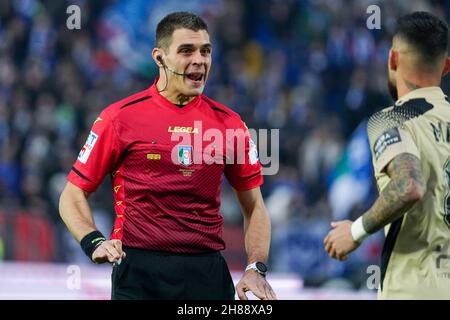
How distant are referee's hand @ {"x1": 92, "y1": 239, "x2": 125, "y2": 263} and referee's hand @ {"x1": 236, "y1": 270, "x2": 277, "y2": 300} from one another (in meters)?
0.84

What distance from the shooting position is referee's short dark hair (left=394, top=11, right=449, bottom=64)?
5.31 m

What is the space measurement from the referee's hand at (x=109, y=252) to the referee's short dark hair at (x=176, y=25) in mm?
1540

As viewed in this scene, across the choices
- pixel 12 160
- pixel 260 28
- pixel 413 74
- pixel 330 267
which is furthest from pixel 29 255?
pixel 413 74

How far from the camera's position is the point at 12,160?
14922 mm

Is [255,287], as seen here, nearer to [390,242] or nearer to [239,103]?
[390,242]

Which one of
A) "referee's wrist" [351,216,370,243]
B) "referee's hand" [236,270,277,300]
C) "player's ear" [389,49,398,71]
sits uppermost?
"player's ear" [389,49,398,71]

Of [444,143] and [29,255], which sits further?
[29,255]

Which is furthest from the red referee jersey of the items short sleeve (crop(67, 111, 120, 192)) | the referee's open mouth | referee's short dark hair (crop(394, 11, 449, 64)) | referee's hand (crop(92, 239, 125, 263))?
referee's short dark hair (crop(394, 11, 449, 64))

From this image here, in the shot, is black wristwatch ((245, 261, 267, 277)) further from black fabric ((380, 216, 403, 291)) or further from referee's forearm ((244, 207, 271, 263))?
black fabric ((380, 216, 403, 291))

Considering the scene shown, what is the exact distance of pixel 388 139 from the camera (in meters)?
5.12

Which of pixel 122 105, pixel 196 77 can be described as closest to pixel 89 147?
pixel 122 105
